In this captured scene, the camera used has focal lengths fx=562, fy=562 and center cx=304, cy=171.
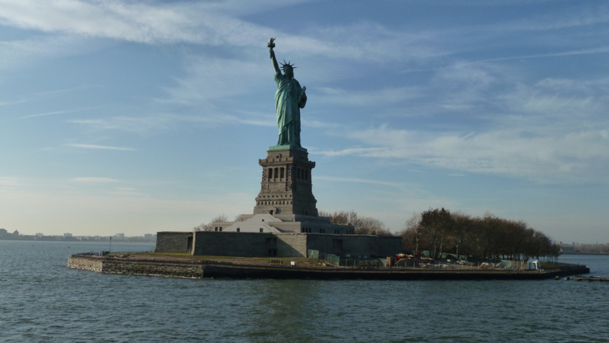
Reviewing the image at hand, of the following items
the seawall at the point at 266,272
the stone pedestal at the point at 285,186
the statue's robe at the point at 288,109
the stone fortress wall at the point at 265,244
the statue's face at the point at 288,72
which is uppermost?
the statue's face at the point at 288,72

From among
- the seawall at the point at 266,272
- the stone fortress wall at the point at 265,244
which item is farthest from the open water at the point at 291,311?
the stone fortress wall at the point at 265,244

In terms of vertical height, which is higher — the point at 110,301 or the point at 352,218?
the point at 352,218

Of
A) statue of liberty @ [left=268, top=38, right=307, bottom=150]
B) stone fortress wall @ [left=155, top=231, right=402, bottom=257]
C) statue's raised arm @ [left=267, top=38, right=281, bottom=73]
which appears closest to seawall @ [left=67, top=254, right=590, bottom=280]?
stone fortress wall @ [left=155, top=231, right=402, bottom=257]

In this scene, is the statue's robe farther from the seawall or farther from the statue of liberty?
the seawall

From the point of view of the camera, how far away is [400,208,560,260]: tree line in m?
104

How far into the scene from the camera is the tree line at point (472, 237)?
343 ft

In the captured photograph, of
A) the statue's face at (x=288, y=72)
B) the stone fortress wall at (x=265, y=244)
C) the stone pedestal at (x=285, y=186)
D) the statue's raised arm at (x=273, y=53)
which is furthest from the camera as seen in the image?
the statue's face at (x=288, y=72)

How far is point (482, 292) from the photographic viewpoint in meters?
59.5

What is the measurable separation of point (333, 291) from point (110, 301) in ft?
68.6

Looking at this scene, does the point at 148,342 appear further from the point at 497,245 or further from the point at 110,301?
the point at 497,245

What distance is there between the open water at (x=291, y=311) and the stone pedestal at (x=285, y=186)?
2795 centimetres

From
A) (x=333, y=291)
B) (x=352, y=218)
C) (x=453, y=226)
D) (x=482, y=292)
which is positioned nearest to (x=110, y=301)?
(x=333, y=291)

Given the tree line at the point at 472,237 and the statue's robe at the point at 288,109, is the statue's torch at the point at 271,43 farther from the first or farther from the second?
the tree line at the point at 472,237

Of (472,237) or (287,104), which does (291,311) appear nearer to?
(287,104)
